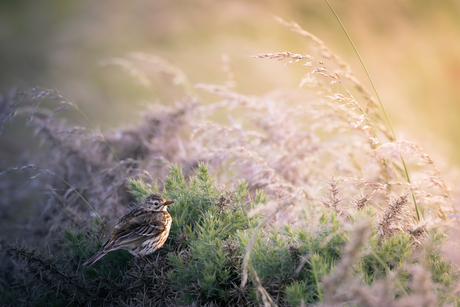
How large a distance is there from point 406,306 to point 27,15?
46.6 ft

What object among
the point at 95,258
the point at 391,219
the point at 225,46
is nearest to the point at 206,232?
the point at 95,258

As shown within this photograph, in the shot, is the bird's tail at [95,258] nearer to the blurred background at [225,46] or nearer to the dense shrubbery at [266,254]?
the dense shrubbery at [266,254]

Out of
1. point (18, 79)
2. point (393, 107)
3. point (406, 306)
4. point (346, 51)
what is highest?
point (406, 306)

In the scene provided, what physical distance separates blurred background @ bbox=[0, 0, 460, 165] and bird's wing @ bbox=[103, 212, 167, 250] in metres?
6.20

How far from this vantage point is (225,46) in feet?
37.3

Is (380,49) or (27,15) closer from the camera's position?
(380,49)

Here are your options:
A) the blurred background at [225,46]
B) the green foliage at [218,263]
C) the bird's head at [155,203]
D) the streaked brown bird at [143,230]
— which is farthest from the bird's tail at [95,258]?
the blurred background at [225,46]

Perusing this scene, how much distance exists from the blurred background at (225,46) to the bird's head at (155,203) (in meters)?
6.25

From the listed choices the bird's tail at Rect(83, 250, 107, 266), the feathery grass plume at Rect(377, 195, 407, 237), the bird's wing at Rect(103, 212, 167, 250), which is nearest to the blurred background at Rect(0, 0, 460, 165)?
the bird's wing at Rect(103, 212, 167, 250)

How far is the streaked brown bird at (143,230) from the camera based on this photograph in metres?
2.20

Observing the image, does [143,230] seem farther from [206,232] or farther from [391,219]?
[391,219]

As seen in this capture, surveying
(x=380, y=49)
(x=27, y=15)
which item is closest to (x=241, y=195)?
(x=380, y=49)

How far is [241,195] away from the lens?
2.40m

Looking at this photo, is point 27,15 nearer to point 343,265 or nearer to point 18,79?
point 18,79
